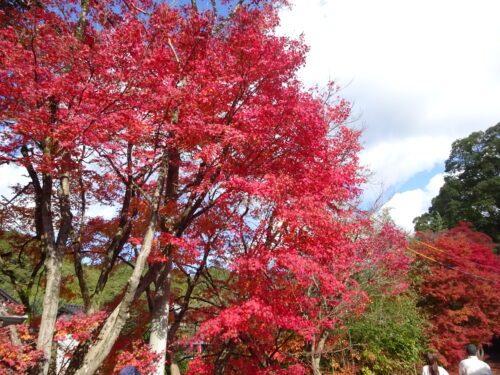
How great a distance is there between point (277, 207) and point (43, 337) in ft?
17.1

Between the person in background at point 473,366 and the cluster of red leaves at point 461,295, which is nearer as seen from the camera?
the person in background at point 473,366

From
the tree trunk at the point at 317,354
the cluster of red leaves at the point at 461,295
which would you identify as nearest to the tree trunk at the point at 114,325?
the tree trunk at the point at 317,354

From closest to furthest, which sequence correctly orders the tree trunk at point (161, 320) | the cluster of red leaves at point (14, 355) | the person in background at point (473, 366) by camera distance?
the cluster of red leaves at point (14, 355), the person in background at point (473, 366), the tree trunk at point (161, 320)

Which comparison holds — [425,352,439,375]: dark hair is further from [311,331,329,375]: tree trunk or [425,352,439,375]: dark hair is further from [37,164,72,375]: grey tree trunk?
[37,164,72,375]: grey tree trunk

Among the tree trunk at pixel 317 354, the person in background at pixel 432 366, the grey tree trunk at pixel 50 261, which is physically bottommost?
the tree trunk at pixel 317 354

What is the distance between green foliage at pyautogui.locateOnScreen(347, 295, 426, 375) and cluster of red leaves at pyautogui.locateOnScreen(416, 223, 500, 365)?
1083 mm

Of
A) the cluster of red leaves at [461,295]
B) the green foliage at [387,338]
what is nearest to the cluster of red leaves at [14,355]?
the green foliage at [387,338]

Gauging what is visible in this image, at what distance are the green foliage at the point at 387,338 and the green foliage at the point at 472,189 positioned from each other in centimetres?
1466

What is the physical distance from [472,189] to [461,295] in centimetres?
2052

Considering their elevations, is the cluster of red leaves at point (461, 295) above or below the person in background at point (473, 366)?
above

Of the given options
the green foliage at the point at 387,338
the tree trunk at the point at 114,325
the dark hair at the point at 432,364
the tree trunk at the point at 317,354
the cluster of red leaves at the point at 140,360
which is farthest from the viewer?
the green foliage at the point at 387,338

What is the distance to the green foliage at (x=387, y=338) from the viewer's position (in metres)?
13.0

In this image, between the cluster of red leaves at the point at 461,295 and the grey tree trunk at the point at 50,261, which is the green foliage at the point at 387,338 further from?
the grey tree trunk at the point at 50,261

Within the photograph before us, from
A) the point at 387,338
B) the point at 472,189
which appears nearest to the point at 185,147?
the point at 387,338
